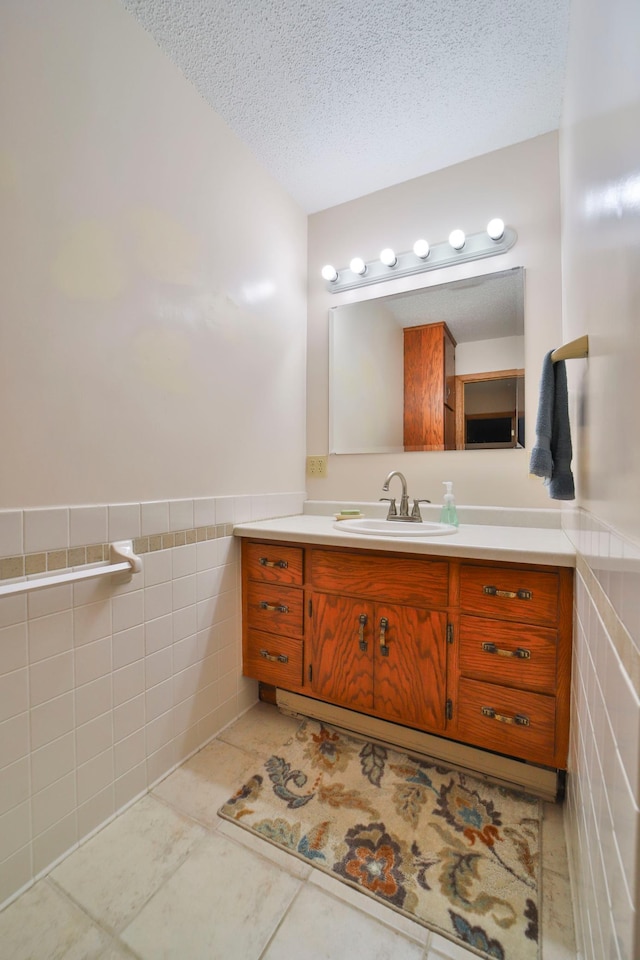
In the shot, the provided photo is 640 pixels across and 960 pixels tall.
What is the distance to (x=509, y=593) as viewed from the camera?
118 cm

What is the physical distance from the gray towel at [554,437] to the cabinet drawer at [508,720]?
604 mm

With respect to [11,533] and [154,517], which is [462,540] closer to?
[154,517]

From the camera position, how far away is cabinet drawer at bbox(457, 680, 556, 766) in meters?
1.14

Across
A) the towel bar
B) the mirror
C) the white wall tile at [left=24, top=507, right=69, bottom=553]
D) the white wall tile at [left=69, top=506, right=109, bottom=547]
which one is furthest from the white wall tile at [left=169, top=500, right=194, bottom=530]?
the towel bar

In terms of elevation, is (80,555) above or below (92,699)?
above

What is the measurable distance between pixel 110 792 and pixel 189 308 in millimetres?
1561

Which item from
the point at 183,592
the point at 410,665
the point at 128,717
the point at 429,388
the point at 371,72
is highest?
the point at 371,72

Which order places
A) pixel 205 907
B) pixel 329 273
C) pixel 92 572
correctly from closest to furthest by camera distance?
1. pixel 205 907
2. pixel 92 572
3. pixel 329 273

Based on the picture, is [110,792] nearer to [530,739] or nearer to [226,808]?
[226,808]

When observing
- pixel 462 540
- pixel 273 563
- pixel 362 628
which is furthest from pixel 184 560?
pixel 462 540

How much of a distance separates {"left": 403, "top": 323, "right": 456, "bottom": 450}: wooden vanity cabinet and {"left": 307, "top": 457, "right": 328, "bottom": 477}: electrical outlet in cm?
45

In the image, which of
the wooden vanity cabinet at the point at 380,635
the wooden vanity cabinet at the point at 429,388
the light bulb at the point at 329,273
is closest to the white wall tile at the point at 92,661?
the wooden vanity cabinet at the point at 380,635

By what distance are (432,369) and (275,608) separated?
1.28m

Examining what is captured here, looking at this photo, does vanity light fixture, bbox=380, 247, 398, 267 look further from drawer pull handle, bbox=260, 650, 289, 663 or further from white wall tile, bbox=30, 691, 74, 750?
white wall tile, bbox=30, 691, 74, 750
